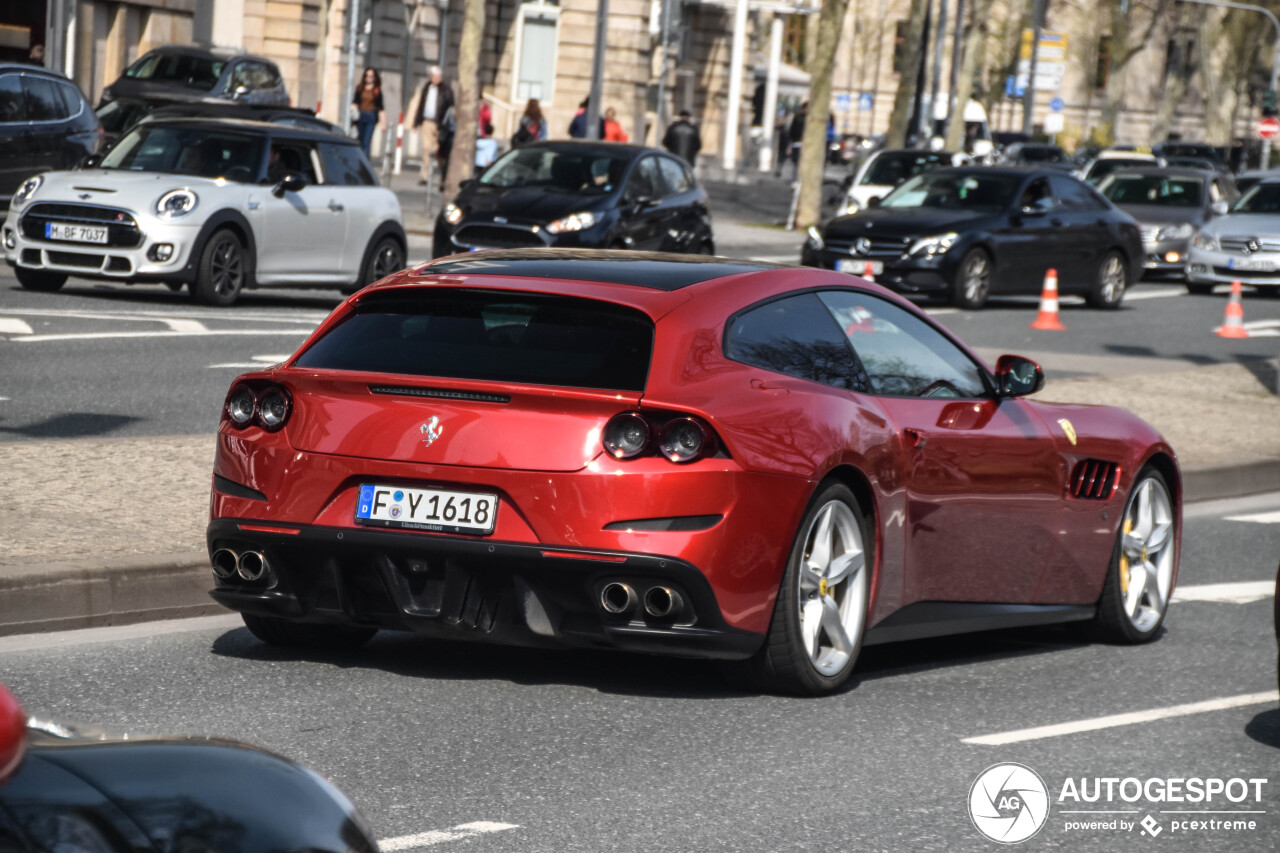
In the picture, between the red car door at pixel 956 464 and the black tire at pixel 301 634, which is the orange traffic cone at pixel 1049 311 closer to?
the red car door at pixel 956 464

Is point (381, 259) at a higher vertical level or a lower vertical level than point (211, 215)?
lower

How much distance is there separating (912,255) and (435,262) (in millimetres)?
17613

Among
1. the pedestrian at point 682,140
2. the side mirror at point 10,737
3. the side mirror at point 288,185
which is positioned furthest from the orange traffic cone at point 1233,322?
the side mirror at point 10,737

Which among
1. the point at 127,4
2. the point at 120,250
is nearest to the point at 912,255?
the point at 120,250

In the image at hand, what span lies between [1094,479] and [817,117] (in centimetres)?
3082

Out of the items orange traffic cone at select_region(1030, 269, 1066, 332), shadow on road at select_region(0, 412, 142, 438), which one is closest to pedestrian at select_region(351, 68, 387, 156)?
orange traffic cone at select_region(1030, 269, 1066, 332)

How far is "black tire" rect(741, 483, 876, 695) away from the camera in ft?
20.1

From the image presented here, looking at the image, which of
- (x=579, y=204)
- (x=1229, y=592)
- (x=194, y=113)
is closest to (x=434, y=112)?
(x=194, y=113)

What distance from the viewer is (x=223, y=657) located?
22.0ft

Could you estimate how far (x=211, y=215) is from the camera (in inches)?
725

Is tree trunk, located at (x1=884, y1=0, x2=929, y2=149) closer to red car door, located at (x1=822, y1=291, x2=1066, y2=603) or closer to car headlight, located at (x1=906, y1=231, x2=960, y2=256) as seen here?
car headlight, located at (x1=906, y1=231, x2=960, y2=256)

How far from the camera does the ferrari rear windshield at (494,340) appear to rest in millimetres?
6066

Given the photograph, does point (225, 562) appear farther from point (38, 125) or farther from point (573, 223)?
point (38, 125)

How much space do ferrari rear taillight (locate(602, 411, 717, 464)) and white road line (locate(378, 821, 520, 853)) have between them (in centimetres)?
136
